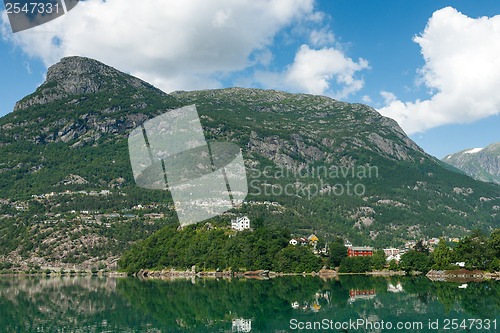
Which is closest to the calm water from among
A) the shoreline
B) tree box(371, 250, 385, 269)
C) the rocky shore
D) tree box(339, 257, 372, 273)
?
the rocky shore

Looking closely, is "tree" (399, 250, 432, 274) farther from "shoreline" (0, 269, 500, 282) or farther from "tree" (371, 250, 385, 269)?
"tree" (371, 250, 385, 269)

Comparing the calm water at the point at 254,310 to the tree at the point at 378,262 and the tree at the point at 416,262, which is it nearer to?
the tree at the point at 416,262

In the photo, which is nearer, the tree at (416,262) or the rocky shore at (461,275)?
the rocky shore at (461,275)

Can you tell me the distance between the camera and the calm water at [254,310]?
3105 centimetres

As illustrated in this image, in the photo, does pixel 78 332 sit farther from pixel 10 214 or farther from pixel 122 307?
pixel 10 214

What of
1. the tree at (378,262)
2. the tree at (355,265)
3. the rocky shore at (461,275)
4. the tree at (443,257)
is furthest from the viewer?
the tree at (378,262)

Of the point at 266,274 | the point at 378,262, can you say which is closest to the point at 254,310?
the point at 266,274

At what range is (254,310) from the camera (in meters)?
38.6

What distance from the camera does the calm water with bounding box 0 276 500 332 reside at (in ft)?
102

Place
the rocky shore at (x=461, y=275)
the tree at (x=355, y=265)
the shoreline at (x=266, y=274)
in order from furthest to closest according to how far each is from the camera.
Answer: the tree at (x=355, y=265), the shoreline at (x=266, y=274), the rocky shore at (x=461, y=275)

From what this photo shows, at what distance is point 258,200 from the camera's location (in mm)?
163750

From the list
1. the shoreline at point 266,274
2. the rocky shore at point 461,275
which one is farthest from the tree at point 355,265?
the rocky shore at point 461,275

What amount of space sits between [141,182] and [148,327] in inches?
5808

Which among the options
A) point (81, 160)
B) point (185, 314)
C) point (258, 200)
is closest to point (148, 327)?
point (185, 314)
